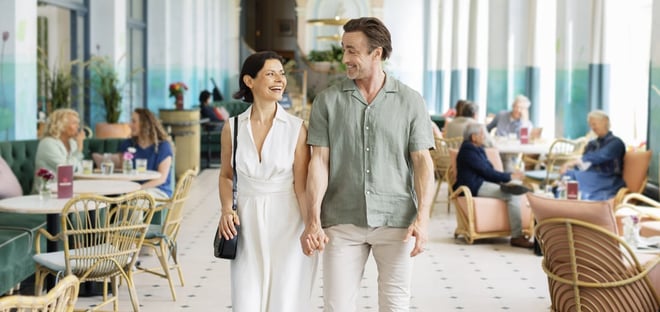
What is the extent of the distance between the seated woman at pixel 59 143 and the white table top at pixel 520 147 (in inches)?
188

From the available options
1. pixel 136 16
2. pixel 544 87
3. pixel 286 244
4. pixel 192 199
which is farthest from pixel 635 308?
pixel 136 16

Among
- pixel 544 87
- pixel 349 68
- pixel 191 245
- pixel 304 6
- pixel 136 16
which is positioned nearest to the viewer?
pixel 349 68

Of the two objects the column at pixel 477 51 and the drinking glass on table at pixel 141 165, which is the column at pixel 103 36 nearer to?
the drinking glass on table at pixel 141 165

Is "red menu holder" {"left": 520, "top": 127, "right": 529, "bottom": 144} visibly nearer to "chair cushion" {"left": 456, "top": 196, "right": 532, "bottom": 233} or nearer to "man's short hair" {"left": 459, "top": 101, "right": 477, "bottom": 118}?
"man's short hair" {"left": 459, "top": 101, "right": 477, "bottom": 118}

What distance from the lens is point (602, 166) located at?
845 cm

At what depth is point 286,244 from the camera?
371 cm

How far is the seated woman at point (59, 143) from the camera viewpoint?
7.64 meters

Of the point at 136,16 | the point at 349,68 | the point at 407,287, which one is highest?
the point at 136,16

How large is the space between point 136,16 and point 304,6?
1079cm

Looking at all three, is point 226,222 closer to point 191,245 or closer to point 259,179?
point 259,179

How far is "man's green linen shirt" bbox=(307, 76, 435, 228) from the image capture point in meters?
3.63

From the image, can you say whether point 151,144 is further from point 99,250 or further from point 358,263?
point 358,263

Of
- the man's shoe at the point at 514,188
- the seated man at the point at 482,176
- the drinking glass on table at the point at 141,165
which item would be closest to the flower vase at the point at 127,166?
the drinking glass on table at the point at 141,165

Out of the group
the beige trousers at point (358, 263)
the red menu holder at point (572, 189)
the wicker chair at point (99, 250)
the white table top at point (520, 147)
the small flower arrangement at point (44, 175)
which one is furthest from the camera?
the white table top at point (520, 147)
